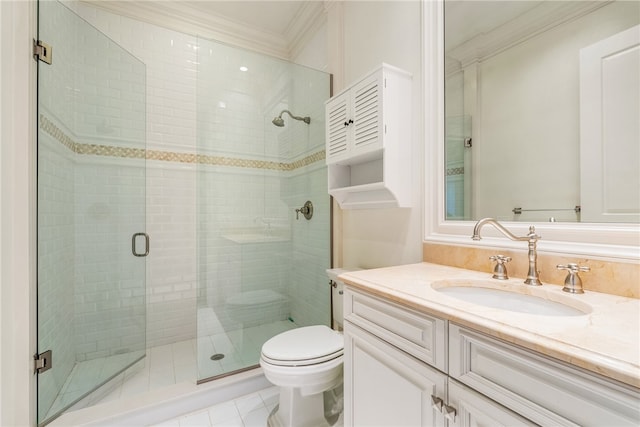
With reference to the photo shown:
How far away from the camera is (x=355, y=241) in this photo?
74.4 inches

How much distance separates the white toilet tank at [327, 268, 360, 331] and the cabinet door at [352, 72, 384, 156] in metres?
0.75

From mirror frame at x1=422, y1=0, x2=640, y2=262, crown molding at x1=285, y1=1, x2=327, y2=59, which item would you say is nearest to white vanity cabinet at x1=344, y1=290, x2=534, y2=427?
mirror frame at x1=422, y1=0, x2=640, y2=262

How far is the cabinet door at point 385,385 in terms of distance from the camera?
0.74m

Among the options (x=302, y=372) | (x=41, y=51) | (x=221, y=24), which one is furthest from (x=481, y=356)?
(x=221, y=24)

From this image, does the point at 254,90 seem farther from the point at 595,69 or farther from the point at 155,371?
the point at 155,371

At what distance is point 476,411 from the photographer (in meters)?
0.63

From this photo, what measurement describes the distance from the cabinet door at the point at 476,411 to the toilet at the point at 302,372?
2.33 feet

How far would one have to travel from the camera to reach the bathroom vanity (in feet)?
1.52

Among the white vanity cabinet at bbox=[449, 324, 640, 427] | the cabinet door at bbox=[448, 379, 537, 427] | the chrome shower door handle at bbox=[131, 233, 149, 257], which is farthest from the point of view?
Result: the chrome shower door handle at bbox=[131, 233, 149, 257]

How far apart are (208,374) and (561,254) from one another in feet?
6.16

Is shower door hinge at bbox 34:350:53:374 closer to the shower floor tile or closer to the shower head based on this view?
the shower floor tile

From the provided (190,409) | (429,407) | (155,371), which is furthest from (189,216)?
(429,407)

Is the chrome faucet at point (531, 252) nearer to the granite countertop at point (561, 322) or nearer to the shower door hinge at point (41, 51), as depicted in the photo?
the granite countertop at point (561, 322)

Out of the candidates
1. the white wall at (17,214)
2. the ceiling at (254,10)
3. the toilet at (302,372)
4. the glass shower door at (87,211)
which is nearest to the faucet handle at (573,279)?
the toilet at (302,372)
